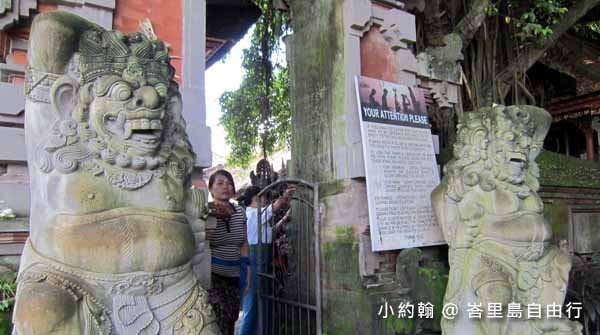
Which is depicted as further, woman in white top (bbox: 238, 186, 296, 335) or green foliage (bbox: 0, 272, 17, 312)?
woman in white top (bbox: 238, 186, 296, 335)

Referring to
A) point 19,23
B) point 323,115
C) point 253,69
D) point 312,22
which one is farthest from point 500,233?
point 253,69

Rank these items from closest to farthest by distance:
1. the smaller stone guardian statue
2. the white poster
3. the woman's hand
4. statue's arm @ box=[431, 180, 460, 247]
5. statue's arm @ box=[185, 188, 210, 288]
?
statue's arm @ box=[185, 188, 210, 288]
the smaller stone guardian statue
statue's arm @ box=[431, 180, 460, 247]
the white poster
the woman's hand

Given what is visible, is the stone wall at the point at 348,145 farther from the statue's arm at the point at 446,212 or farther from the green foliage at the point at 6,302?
the green foliage at the point at 6,302

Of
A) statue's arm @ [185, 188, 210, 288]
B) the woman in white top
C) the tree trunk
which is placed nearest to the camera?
statue's arm @ [185, 188, 210, 288]

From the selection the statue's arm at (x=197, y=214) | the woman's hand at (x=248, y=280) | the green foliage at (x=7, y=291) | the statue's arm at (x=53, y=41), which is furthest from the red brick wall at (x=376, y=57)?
the green foliage at (x=7, y=291)

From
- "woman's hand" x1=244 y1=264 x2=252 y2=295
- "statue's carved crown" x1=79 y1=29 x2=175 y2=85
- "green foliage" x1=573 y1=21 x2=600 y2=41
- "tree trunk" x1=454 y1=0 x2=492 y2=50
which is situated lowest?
"woman's hand" x1=244 y1=264 x2=252 y2=295

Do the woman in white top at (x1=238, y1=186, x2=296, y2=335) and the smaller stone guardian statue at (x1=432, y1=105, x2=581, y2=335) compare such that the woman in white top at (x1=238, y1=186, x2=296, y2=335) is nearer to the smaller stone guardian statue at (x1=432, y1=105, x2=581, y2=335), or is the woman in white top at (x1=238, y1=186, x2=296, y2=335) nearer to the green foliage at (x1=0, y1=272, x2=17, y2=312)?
the smaller stone guardian statue at (x1=432, y1=105, x2=581, y2=335)

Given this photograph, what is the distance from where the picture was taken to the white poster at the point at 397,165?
161 inches

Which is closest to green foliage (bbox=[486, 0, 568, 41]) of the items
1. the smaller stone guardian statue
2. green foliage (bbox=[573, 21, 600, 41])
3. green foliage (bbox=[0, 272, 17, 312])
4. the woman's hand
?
green foliage (bbox=[573, 21, 600, 41])

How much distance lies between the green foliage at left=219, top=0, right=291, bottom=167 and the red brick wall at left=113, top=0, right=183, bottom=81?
15.6 ft

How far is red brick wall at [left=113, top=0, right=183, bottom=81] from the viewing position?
10.8 ft

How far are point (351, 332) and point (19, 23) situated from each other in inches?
Answer: 128

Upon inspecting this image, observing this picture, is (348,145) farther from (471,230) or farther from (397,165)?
(471,230)

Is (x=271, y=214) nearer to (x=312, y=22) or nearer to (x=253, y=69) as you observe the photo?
(x=312, y=22)
